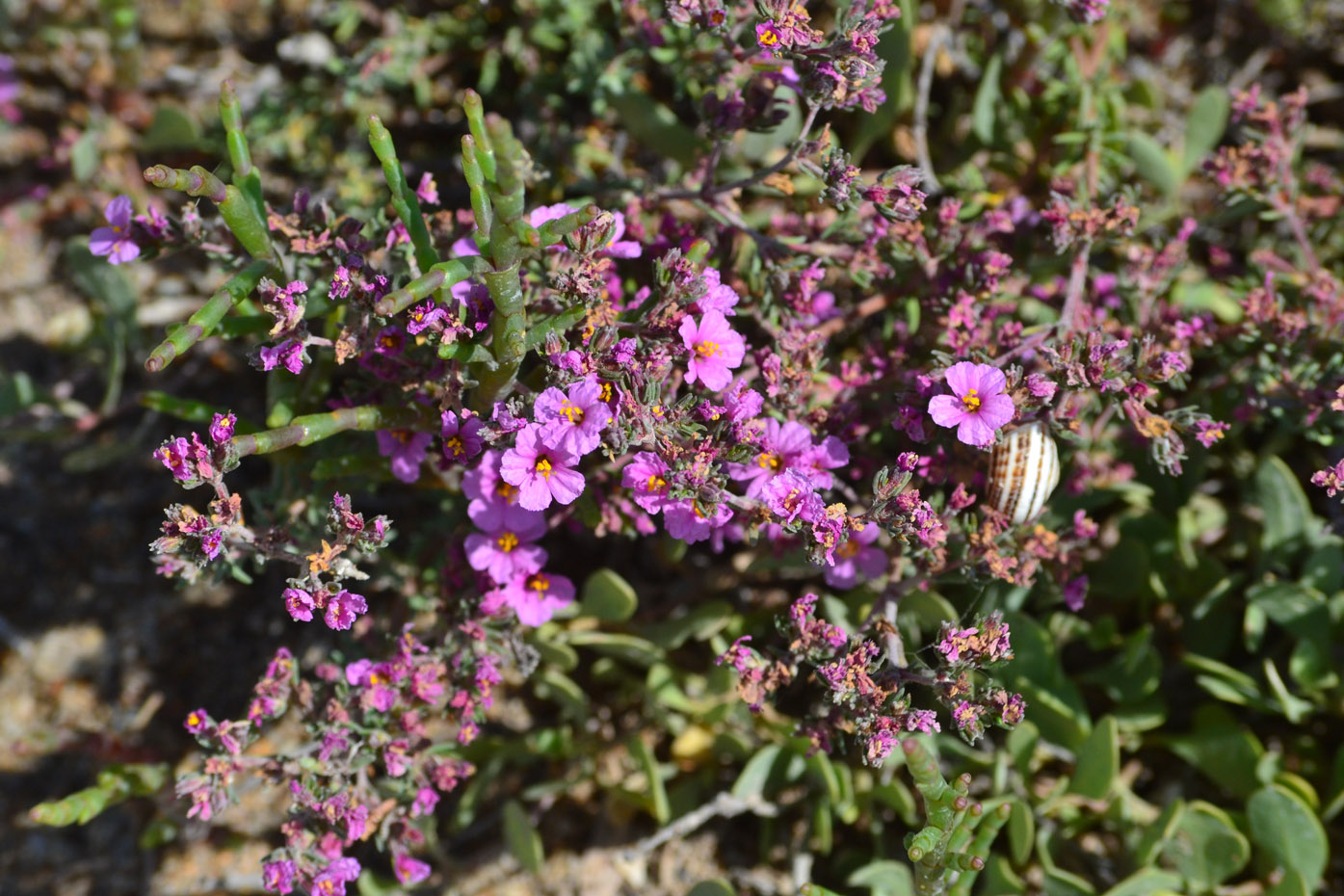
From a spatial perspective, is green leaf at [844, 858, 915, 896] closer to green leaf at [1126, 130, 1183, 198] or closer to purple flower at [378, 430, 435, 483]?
purple flower at [378, 430, 435, 483]

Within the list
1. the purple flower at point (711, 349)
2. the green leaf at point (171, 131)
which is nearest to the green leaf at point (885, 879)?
the purple flower at point (711, 349)

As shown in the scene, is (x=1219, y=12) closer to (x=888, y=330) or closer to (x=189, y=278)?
(x=888, y=330)

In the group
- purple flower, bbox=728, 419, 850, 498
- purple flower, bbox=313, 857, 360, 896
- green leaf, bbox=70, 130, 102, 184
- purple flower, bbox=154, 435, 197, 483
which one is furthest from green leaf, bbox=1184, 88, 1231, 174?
green leaf, bbox=70, 130, 102, 184

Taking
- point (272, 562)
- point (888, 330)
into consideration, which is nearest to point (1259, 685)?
point (888, 330)

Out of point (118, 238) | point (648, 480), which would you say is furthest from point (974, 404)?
point (118, 238)

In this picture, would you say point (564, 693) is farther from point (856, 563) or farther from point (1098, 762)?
point (1098, 762)
